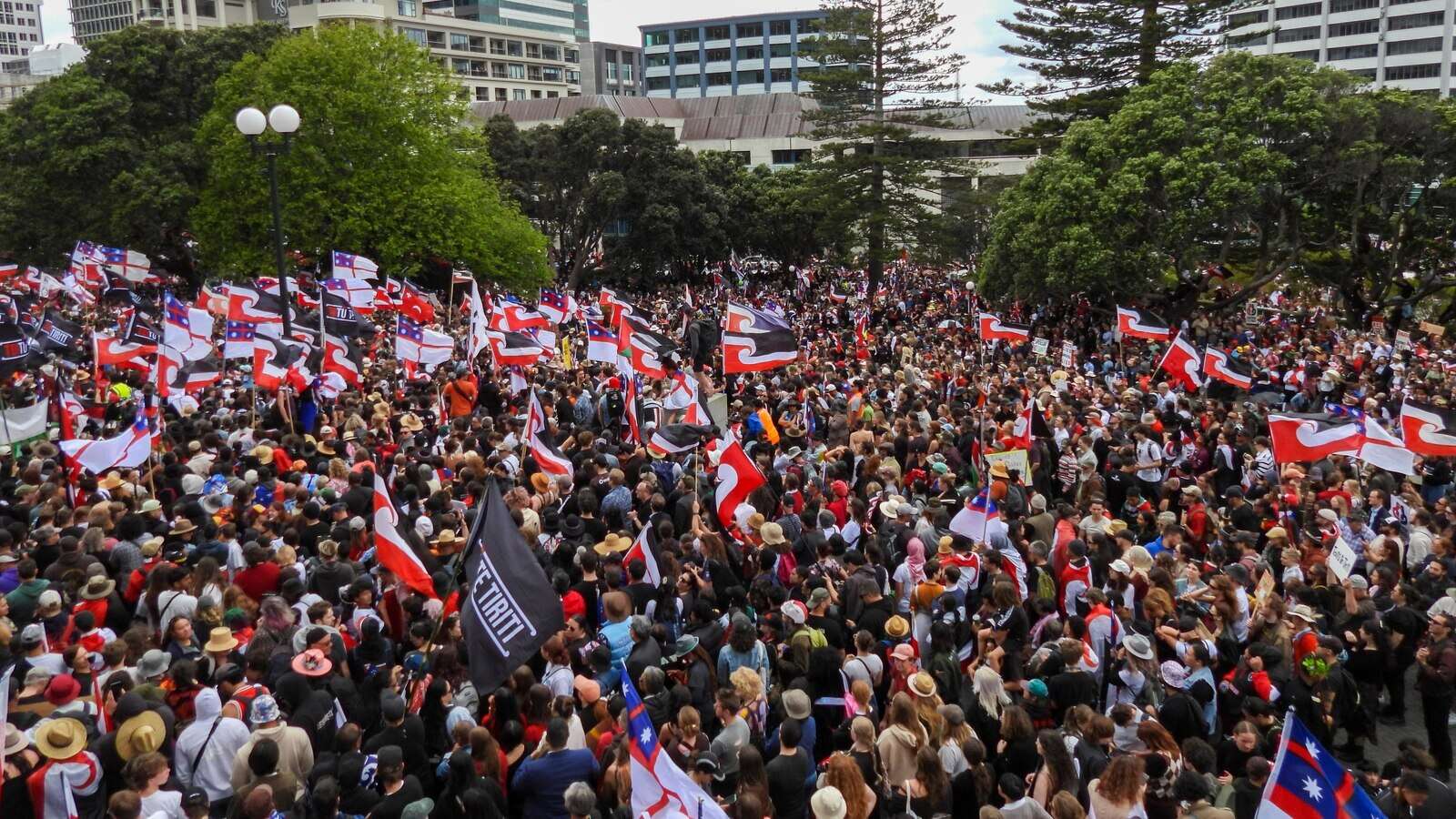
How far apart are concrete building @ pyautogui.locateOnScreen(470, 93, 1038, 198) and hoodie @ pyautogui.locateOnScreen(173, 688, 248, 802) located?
56.3m

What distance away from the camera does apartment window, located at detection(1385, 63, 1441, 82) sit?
81.6m

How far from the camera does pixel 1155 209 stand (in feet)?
80.9

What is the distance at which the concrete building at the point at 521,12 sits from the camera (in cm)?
9081

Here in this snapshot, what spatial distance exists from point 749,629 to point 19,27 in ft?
604

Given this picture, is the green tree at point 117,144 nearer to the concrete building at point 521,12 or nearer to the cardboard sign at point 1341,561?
the cardboard sign at point 1341,561

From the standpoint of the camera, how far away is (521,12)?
9225 centimetres

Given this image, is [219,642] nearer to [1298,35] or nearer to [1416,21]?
[1416,21]

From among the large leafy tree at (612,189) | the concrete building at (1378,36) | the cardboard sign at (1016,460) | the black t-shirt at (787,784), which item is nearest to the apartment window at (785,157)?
the large leafy tree at (612,189)

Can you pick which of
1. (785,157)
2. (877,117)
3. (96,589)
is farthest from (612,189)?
(96,589)

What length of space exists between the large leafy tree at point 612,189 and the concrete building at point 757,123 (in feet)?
54.9

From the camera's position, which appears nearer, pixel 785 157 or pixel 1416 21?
pixel 785 157

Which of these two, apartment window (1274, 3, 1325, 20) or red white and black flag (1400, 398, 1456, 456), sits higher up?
apartment window (1274, 3, 1325, 20)

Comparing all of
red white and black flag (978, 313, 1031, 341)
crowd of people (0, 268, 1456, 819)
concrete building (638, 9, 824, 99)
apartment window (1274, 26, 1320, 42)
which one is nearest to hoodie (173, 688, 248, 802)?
crowd of people (0, 268, 1456, 819)

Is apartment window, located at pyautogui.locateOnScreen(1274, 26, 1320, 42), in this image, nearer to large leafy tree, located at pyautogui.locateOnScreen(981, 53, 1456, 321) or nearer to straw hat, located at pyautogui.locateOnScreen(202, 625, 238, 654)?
large leafy tree, located at pyautogui.locateOnScreen(981, 53, 1456, 321)
